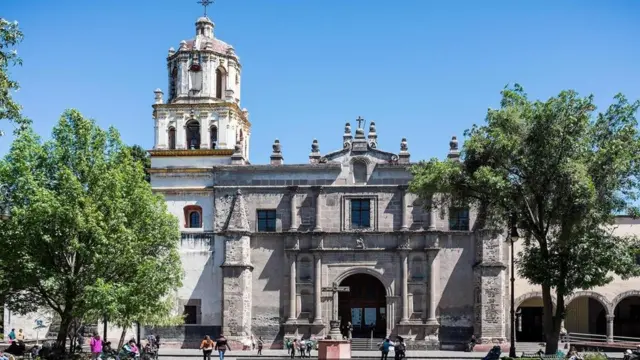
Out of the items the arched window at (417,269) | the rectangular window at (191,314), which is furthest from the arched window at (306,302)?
the rectangular window at (191,314)

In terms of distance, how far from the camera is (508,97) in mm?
35000

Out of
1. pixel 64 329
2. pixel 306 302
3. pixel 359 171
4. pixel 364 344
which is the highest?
pixel 359 171

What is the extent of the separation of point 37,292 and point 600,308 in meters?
32.5

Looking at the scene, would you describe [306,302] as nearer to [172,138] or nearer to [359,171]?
[359,171]

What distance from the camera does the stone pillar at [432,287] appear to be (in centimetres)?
4981

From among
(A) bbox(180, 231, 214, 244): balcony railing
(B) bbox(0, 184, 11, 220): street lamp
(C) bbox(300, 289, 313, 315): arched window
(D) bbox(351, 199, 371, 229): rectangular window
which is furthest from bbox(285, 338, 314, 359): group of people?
(B) bbox(0, 184, 11, 220): street lamp

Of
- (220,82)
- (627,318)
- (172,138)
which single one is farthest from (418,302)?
(220,82)

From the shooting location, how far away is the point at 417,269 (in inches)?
1991

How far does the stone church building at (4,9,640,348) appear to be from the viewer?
49969 millimetres

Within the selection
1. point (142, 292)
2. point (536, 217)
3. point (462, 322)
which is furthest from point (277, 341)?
point (536, 217)

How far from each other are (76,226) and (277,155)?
19601 mm

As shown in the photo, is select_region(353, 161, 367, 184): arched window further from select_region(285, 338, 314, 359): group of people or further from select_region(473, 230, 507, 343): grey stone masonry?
select_region(285, 338, 314, 359): group of people

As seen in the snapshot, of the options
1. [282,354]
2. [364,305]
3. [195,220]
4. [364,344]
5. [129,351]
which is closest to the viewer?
[129,351]

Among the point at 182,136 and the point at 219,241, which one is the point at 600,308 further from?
the point at 182,136
